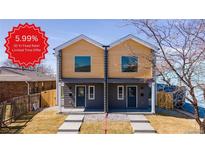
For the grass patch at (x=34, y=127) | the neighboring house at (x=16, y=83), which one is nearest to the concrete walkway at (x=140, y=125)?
the grass patch at (x=34, y=127)

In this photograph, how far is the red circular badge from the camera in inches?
247

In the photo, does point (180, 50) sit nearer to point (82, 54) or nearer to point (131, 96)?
point (82, 54)

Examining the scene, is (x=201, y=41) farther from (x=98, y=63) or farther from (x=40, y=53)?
(x=98, y=63)

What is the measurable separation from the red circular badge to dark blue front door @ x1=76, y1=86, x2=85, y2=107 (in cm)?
615

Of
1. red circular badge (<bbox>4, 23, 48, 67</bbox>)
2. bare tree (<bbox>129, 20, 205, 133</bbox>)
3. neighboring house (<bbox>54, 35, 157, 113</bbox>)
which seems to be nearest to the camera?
bare tree (<bbox>129, 20, 205, 133</bbox>)

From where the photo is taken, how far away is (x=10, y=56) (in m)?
6.41

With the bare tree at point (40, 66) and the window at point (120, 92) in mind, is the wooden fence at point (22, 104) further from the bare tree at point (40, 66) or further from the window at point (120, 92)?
the window at point (120, 92)

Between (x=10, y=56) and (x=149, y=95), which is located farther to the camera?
(x=149, y=95)

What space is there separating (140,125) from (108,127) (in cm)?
118

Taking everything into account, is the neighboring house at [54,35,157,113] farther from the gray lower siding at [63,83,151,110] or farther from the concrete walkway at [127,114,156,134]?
the concrete walkway at [127,114,156,134]

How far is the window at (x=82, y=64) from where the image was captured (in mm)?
11656

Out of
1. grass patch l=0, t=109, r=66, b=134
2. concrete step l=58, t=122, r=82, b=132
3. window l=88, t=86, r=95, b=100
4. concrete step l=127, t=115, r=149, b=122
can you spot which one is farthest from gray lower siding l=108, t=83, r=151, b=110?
concrete step l=58, t=122, r=82, b=132
